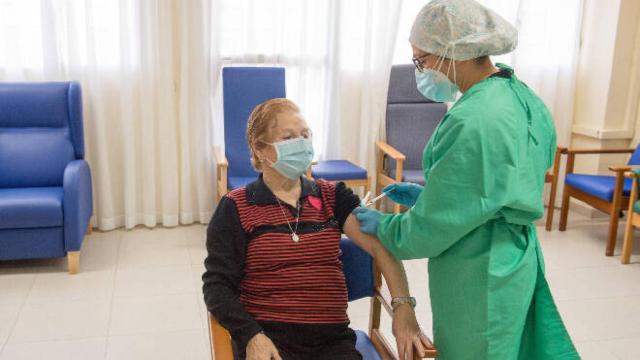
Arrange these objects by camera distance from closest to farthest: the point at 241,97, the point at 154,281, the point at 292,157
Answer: the point at 292,157, the point at 154,281, the point at 241,97

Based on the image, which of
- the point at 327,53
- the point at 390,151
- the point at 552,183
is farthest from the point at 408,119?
the point at 552,183

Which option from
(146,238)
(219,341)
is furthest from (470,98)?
(146,238)

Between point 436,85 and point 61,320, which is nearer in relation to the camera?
point 436,85

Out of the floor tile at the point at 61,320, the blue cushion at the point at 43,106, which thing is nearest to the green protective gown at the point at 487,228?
the floor tile at the point at 61,320

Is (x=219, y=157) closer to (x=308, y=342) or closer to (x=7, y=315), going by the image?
(x=7, y=315)

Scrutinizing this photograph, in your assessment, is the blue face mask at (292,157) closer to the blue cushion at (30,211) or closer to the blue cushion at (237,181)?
the blue cushion at (30,211)

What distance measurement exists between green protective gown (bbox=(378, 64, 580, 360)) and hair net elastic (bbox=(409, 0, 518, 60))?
0.09 metres

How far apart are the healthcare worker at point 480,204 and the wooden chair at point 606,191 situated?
262 cm

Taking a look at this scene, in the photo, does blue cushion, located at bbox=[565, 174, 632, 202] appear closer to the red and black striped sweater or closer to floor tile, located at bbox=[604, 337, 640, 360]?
floor tile, located at bbox=[604, 337, 640, 360]

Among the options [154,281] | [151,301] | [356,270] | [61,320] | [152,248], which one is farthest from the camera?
[152,248]

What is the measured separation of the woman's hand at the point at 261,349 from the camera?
167 cm

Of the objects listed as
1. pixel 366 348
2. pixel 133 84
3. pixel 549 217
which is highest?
pixel 133 84

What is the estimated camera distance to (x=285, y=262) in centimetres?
179

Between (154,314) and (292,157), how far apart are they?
5.42ft
